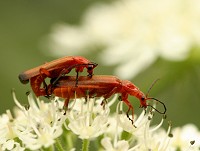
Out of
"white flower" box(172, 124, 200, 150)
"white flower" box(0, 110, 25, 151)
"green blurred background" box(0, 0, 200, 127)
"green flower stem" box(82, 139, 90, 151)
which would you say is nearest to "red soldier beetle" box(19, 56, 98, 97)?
"white flower" box(0, 110, 25, 151)

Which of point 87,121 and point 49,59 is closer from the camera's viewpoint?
point 87,121

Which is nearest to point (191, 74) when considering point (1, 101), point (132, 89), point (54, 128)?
point (132, 89)

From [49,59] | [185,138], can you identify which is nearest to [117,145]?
[185,138]

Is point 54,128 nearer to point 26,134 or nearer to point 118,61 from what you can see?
point 26,134

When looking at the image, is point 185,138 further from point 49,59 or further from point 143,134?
point 49,59

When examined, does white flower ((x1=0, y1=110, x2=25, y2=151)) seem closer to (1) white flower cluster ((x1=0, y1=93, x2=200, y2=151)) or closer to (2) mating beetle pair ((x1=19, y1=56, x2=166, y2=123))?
(1) white flower cluster ((x1=0, y1=93, x2=200, y2=151))
